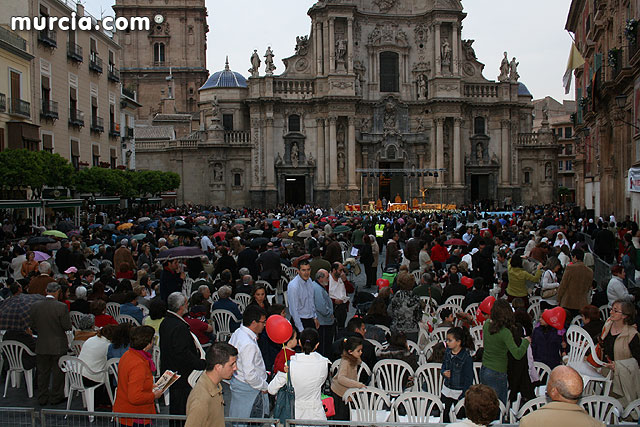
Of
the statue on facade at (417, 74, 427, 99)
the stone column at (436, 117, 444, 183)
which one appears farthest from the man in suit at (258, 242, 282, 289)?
the statue on facade at (417, 74, 427, 99)

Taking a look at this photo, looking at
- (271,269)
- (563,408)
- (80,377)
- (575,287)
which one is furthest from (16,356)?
(575,287)

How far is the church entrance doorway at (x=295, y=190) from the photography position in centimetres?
5138

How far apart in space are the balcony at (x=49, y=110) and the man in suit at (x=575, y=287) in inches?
1024

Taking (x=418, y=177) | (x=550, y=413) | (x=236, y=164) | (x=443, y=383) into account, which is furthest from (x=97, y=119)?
(x=550, y=413)

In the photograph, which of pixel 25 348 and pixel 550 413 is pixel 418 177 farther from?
pixel 550 413

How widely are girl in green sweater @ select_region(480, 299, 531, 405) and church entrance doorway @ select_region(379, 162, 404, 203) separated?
44963 mm

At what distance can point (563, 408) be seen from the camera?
4445mm

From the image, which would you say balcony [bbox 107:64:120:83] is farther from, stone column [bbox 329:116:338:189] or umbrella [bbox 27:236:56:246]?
umbrella [bbox 27:236:56:246]

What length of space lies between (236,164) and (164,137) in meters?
10.7

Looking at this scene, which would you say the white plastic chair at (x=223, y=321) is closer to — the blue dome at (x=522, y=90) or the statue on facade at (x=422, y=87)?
the statue on facade at (x=422, y=87)

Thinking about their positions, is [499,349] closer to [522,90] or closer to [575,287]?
[575,287]

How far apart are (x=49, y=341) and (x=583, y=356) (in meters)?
7.45

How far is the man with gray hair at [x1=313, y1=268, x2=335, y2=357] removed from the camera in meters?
10.3

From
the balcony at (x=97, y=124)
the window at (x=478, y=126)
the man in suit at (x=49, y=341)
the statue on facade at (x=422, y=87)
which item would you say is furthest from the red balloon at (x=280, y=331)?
the window at (x=478, y=126)
